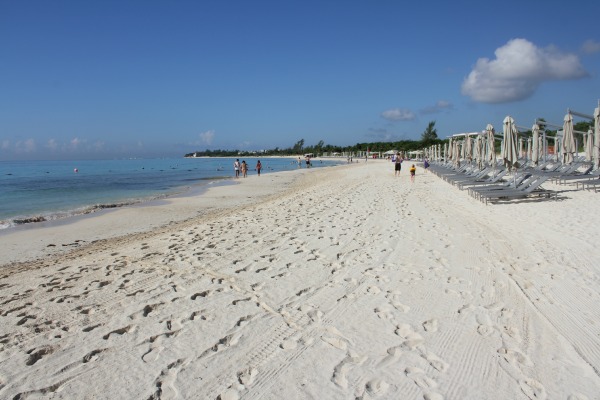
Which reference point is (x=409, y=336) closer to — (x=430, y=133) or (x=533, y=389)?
(x=533, y=389)

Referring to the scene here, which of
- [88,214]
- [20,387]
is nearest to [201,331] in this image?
[20,387]

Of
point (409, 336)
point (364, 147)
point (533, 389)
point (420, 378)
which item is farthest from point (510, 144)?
point (364, 147)

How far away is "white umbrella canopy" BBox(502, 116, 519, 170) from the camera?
12.1 metres

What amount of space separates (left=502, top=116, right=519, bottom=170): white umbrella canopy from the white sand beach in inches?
199

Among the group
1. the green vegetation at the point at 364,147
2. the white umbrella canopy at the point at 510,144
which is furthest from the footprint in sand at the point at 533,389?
the green vegetation at the point at 364,147

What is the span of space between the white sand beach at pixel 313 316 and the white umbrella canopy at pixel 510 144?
5050 mm

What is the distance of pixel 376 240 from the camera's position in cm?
666

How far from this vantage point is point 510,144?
12156 mm

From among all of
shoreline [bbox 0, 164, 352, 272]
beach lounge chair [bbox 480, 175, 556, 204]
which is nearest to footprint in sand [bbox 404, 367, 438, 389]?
shoreline [bbox 0, 164, 352, 272]

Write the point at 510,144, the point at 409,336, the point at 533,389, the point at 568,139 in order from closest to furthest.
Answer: the point at 533,389, the point at 409,336, the point at 510,144, the point at 568,139

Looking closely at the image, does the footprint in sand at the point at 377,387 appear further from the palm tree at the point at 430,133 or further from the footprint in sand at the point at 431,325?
the palm tree at the point at 430,133

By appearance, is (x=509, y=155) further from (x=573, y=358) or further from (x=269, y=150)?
(x=269, y=150)

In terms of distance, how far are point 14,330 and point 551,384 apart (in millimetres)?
4478

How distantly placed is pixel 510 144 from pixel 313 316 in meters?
11.1
